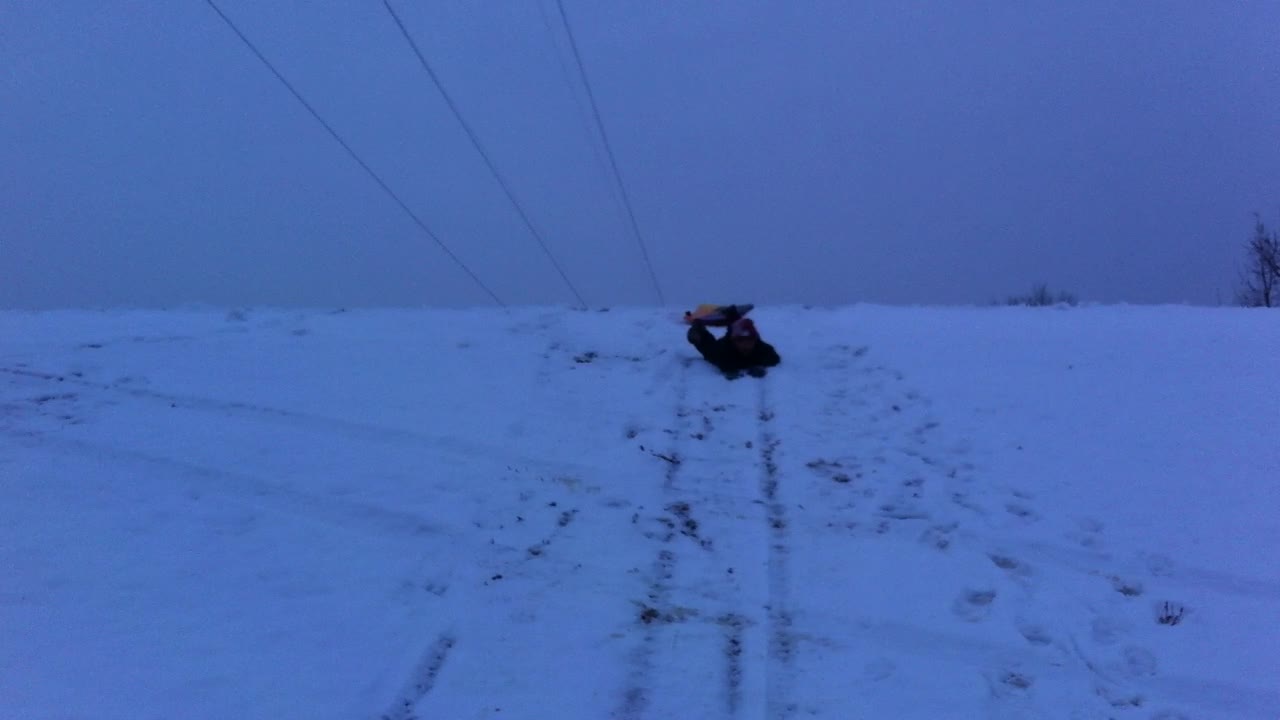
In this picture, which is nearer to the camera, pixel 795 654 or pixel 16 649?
pixel 16 649

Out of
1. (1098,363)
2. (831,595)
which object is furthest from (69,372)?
(1098,363)

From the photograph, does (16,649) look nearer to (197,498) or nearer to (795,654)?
(197,498)

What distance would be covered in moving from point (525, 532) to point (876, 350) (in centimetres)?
636

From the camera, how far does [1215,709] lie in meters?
4.80

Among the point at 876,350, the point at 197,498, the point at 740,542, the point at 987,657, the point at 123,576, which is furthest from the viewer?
the point at 876,350

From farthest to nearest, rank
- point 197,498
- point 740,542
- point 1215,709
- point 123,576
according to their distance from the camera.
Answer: point 197,498, point 740,542, point 123,576, point 1215,709

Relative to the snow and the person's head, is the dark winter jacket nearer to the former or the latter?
the person's head

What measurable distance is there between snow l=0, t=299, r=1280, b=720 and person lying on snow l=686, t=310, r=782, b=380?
273 millimetres

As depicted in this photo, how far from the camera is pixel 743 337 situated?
10.7 metres

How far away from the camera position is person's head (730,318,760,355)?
35.0 ft

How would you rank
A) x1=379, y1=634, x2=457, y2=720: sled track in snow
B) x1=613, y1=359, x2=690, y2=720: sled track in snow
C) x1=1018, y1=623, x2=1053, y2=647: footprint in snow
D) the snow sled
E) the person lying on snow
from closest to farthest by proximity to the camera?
x1=379, y1=634, x2=457, y2=720: sled track in snow < x1=613, y1=359, x2=690, y2=720: sled track in snow < x1=1018, y1=623, x2=1053, y2=647: footprint in snow < the person lying on snow < the snow sled

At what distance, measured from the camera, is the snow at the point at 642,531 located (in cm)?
501

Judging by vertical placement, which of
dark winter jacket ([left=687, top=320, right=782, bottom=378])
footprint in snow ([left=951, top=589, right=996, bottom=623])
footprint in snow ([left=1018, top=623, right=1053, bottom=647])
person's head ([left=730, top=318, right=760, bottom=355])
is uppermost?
person's head ([left=730, top=318, right=760, bottom=355])

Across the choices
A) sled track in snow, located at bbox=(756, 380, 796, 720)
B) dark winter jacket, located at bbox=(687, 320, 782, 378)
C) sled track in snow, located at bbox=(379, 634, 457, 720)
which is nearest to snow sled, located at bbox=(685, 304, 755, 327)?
dark winter jacket, located at bbox=(687, 320, 782, 378)
